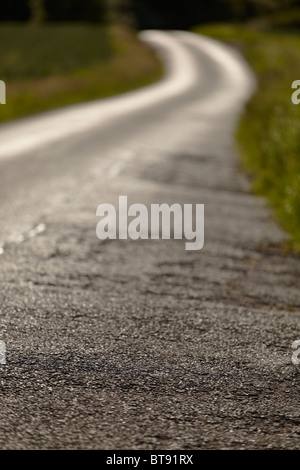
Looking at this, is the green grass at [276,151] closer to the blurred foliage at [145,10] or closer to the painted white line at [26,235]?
the painted white line at [26,235]

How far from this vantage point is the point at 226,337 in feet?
15.5

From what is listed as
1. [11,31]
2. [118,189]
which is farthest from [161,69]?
[118,189]

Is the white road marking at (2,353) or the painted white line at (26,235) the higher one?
the painted white line at (26,235)

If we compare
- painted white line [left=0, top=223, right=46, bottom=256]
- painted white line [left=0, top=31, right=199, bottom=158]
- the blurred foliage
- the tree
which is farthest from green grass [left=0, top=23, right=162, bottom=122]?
the blurred foliage

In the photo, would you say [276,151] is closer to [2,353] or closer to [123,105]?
[2,353]

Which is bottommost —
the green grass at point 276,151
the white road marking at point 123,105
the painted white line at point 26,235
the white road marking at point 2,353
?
the white road marking at point 2,353

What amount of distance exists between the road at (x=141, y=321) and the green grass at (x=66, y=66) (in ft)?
33.8

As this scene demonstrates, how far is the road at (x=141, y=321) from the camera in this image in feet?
11.4

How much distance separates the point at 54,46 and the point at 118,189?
42209mm

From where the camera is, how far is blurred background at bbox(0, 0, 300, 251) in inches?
460

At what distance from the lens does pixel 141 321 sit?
4.95 metres

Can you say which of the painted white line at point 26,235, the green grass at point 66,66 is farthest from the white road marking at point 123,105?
the painted white line at point 26,235

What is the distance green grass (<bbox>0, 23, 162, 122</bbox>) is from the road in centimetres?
1029
